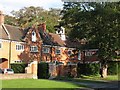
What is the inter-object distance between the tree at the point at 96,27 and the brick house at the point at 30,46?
20.2 feet

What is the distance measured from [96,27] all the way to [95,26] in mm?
196

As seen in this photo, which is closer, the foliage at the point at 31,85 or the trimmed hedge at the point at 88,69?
the foliage at the point at 31,85

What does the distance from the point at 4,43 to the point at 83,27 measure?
1306 centimetres

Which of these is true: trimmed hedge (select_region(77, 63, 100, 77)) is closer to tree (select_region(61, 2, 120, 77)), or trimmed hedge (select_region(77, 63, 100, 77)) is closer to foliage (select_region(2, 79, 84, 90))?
tree (select_region(61, 2, 120, 77))

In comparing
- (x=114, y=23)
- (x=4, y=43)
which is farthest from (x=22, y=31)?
(x=114, y=23)

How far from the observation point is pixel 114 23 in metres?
28.5

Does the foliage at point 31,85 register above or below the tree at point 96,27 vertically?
below

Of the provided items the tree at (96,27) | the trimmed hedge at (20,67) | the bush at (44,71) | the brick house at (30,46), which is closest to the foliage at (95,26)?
the tree at (96,27)

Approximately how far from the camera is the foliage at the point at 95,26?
97.7 feet

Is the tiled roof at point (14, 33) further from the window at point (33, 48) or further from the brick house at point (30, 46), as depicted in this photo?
the window at point (33, 48)

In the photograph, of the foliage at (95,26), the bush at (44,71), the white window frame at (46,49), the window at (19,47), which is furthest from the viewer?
the white window frame at (46,49)

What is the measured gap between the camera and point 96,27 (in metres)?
32.6

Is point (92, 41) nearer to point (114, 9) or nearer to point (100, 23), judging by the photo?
point (100, 23)

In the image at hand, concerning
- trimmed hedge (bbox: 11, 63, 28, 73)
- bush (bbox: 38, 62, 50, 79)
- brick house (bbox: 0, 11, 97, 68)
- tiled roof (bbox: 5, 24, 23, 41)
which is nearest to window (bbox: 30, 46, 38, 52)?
brick house (bbox: 0, 11, 97, 68)
